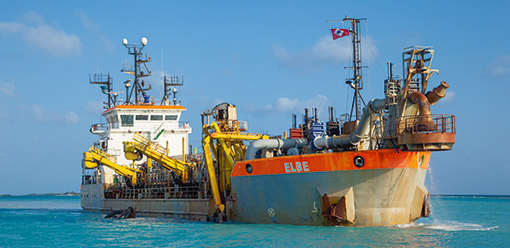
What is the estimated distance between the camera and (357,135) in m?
22.6

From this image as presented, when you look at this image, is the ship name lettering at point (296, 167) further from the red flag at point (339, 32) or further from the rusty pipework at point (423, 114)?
the red flag at point (339, 32)

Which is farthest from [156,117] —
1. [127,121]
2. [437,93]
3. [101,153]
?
[437,93]

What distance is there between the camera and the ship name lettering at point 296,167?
2269 centimetres

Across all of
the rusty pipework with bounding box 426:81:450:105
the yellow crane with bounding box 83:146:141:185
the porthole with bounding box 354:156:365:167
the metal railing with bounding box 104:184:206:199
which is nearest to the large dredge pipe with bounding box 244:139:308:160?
the porthole with bounding box 354:156:365:167

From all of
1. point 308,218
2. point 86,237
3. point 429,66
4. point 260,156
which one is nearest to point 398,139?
point 429,66

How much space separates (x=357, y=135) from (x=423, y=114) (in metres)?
2.94

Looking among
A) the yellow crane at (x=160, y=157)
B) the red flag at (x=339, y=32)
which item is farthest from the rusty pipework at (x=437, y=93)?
the yellow crane at (x=160, y=157)

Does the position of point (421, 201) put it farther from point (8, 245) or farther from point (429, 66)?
point (8, 245)

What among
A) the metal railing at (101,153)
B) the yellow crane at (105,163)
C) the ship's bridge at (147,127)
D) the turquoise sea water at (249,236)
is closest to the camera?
the turquoise sea water at (249,236)

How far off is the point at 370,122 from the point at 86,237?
12.9 metres

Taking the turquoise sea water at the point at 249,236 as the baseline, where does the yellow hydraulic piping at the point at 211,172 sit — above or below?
above

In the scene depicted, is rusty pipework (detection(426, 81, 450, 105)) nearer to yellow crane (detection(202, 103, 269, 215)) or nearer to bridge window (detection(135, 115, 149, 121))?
yellow crane (detection(202, 103, 269, 215))

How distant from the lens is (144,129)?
137 ft

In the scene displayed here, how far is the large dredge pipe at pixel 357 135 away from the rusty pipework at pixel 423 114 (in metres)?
1.44
